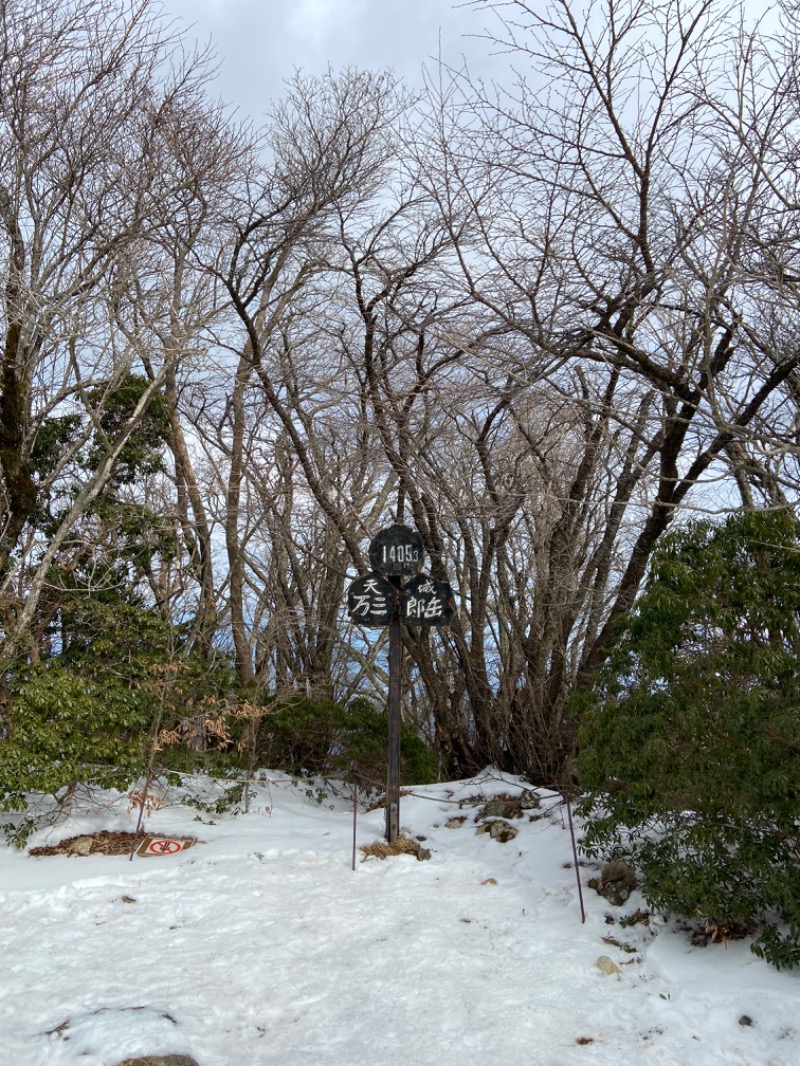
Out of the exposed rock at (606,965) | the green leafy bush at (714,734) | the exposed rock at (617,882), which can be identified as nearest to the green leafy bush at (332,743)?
the exposed rock at (617,882)

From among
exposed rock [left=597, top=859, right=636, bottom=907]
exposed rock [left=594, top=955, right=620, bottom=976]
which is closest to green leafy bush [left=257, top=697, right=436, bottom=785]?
exposed rock [left=597, top=859, right=636, bottom=907]

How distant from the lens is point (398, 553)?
696cm

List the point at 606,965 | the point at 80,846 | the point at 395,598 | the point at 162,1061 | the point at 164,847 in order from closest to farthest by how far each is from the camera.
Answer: the point at 162,1061
the point at 606,965
the point at 80,846
the point at 164,847
the point at 395,598

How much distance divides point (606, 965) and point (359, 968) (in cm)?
143

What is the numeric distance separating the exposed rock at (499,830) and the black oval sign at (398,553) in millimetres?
2344

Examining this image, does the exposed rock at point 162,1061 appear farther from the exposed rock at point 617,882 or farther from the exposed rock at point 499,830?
the exposed rock at point 499,830

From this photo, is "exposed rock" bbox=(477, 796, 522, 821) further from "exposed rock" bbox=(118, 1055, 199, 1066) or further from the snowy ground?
"exposed rock" bbox=(118, 1055, 199, 1066)

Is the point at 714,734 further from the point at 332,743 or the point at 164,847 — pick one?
the point at 332,743

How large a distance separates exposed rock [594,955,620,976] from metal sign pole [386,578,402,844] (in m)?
2.39

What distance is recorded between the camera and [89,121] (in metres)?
7.71

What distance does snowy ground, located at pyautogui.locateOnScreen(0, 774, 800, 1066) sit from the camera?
11.7 ft

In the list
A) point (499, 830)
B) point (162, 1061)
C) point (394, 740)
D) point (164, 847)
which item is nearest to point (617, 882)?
point (499, 830)

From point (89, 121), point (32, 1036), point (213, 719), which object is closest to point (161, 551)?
point (213, 719)

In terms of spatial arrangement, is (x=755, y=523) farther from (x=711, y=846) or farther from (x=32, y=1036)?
(x=32, y=1036)
